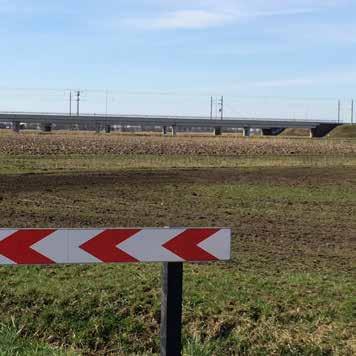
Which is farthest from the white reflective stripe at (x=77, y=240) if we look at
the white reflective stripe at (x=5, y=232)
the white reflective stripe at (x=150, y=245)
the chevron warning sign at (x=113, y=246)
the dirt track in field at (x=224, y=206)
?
the dirt track in field at (x=224, y=206)

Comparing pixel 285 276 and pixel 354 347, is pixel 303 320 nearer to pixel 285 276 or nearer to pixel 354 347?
pixel 354 347

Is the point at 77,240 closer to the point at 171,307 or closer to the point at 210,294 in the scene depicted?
the point at 171,307

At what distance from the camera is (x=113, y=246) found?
4.77 m

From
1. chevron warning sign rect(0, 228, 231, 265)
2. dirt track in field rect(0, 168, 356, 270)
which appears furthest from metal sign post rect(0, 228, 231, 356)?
dirt track in field rect(0, 168, 356, 270)

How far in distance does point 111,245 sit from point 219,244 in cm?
75

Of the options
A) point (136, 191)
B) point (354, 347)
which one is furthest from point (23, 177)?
point (354, 347)

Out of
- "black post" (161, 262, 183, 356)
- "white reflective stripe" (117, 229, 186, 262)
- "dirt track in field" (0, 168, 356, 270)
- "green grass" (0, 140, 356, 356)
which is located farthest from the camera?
"dirt track in field" (0, 168, 356, 270)

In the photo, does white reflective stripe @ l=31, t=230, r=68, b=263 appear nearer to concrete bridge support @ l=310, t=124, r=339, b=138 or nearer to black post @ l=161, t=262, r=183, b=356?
black post @ l=161, t=262, r=183, b=356

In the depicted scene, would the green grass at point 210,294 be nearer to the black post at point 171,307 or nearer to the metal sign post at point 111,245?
the black post at point 171,307

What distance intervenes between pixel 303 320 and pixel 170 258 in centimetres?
247

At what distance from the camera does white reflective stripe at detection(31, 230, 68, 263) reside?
185 inches

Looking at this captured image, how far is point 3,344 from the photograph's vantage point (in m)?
6.02

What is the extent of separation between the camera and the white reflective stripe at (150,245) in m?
4.77

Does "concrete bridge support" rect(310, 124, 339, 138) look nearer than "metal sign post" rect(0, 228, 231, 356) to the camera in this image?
No
